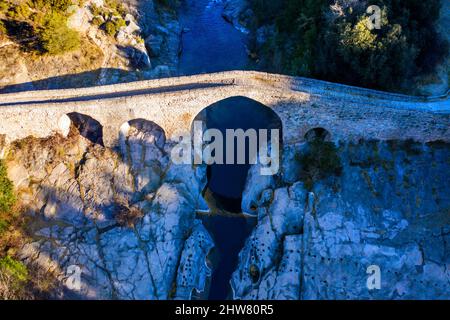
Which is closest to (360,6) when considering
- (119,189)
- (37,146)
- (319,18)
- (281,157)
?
(319,18)

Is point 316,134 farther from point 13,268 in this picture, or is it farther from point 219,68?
point 13,268

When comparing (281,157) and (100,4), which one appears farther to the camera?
(100,4)

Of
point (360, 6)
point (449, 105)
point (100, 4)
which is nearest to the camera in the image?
point (449, 105)

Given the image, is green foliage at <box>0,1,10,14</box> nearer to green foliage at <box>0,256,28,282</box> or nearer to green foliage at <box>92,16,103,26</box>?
green foliage at <box>92,16,103,26</box>

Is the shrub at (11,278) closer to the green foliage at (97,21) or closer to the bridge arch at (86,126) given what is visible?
the bridge arch at (86,126)

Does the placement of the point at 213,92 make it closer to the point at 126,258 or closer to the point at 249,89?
the point at 249,89

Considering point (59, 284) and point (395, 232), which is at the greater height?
point (395, 232)

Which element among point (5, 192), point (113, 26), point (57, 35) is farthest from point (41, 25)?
point (5, 192)
